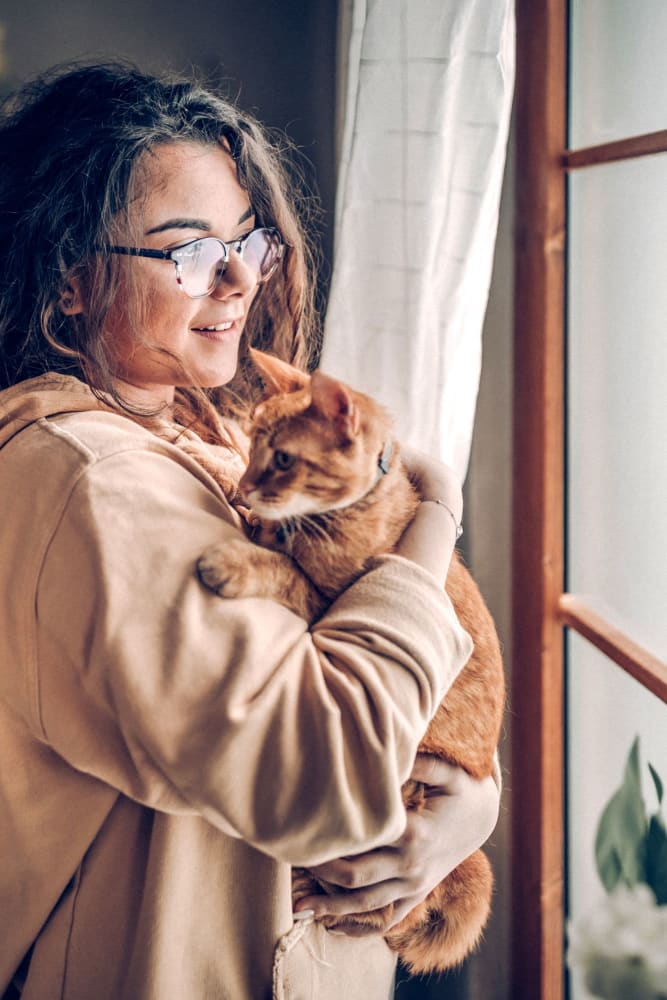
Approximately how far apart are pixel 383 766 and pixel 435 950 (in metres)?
0.52

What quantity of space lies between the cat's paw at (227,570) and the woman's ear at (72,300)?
0.45 metres

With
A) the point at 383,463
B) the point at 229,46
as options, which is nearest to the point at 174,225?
the point at 383,463

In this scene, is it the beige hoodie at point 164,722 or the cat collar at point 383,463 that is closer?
the beige hoodie at point 164,722

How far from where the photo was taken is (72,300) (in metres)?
1.13

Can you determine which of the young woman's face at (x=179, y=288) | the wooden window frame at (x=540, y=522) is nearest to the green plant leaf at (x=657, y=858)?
the wooden window frame at (x=540, y=522)

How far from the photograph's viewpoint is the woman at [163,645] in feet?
2.65

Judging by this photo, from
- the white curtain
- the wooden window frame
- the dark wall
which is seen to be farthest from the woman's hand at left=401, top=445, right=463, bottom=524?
the dark wall

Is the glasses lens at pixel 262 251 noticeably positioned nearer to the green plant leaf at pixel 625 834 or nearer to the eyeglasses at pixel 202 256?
the eyeglasses at pixel 202 256

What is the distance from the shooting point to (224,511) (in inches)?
39.2

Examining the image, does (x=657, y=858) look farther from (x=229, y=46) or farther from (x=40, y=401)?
(x=229, y=46)

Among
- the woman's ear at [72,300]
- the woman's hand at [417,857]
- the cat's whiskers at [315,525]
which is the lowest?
the woman's hand at [417,857]

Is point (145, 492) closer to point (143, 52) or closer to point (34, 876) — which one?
point (34, 876)

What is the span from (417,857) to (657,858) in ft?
2.14

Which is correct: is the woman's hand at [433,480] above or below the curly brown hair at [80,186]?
below
